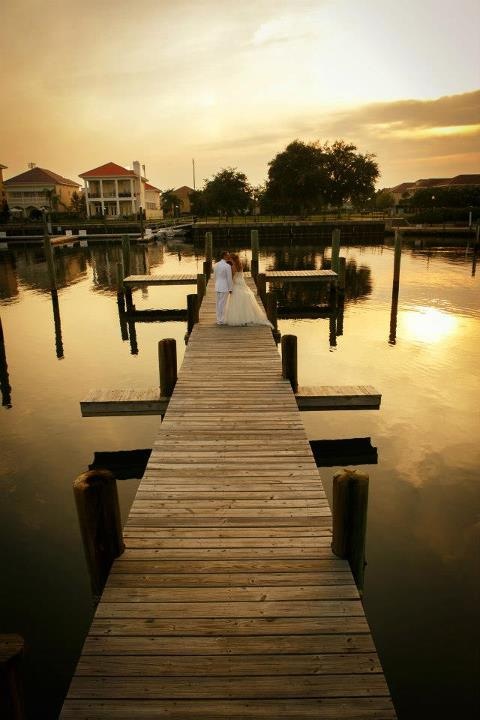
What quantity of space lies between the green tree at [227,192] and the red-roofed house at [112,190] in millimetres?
12715

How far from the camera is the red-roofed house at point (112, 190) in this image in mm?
83375

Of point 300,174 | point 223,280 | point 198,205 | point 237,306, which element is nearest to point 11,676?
point 223,280

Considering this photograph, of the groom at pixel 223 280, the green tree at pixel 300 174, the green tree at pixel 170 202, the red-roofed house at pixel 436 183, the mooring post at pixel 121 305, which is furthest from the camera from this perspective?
the red-roofed house at pixel 436 183

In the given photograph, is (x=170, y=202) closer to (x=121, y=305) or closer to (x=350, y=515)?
(x=121, y=305)

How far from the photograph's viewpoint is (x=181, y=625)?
12.1ft

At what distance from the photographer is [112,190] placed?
85.4m

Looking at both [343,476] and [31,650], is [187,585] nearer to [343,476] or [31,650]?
[343,476]

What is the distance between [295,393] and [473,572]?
4.08 m

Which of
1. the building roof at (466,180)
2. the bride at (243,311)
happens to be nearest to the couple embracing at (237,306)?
the bride at (243,311)

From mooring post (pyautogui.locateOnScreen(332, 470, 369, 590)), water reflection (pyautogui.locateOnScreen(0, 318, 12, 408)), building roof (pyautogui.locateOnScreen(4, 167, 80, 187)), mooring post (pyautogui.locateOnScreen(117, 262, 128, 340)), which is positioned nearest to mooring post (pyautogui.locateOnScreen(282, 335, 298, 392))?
mooring post (pyautogui.locateOnScreen(332, 470, 369, 590))

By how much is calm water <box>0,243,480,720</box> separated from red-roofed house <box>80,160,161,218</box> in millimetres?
65749

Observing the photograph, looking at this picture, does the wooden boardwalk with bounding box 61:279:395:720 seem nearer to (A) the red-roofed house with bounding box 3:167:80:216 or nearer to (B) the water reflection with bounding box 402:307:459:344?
(B) the water reflection with bounding box 402:307:459:344

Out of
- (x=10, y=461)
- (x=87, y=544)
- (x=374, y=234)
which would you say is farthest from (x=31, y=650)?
(x=374, y=234)

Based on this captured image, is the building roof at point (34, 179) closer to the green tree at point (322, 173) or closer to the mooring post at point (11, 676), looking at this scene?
the green tree at point (322, 173)
